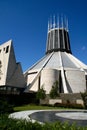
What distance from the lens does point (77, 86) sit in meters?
51.7

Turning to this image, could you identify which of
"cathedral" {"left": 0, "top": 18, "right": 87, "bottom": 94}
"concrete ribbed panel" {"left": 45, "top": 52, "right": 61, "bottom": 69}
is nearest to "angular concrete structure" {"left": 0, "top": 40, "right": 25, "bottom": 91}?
"cathedral" {"left": 0, "top": 18, "right": 87, "bottom": 94}

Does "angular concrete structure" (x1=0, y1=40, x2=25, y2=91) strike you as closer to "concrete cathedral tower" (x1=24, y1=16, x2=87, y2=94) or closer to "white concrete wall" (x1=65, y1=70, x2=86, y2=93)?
"concrete cathedral tower" (x1=24, y1=16, x2=87, y2=94)

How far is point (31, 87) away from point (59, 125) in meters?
45.6

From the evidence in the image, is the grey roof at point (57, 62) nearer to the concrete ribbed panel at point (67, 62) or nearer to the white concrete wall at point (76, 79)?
the concrete ribbed panel at point (67, 62)

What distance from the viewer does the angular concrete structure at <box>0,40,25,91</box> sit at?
4534 centimetres

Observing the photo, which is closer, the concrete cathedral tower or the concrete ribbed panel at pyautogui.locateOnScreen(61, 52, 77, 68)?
the concrete cathedral tower

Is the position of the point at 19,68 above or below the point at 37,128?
above

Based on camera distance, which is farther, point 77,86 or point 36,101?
point 77,86

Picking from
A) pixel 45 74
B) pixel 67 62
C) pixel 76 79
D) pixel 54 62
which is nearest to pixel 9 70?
pixel 45 74

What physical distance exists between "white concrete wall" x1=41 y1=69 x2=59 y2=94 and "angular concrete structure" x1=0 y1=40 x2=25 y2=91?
527 cm

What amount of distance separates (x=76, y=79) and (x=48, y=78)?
8.16 metres

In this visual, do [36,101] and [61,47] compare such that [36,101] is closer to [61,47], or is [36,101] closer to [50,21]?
[61,47]

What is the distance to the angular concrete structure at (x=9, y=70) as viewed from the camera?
45.3 meters

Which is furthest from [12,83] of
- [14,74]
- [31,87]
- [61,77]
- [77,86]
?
[77,86]
